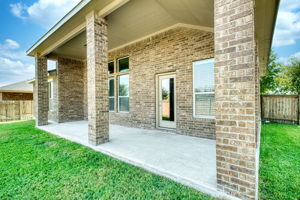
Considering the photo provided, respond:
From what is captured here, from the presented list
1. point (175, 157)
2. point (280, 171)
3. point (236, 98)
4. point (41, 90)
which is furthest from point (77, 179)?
point (41, 90)

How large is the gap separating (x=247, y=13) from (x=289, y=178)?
2644mm

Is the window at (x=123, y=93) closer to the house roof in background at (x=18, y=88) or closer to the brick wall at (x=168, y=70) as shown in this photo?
the brick wall at (x=168, y=70)

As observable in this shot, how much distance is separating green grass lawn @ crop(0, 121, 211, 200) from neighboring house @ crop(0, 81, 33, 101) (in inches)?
647

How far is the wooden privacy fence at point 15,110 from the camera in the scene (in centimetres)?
1159

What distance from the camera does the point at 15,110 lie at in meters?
12.1

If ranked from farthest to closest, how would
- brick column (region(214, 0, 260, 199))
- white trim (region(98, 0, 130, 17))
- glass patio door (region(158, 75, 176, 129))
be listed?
glass patio door (region(158, 75, 176, 129)), white trim (region(98, 0, 130, 17)), brick column (region(214, 0, 260, 199))

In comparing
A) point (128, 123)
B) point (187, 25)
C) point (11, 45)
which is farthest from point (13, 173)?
point (11, 45)

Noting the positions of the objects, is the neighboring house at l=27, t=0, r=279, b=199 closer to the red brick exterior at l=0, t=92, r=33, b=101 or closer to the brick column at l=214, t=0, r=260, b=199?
the brick column at l=214, t=0, r=260, b=199

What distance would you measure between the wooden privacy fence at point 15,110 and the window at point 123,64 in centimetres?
1040

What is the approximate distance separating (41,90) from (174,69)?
258 inches

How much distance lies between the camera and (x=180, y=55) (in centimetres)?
518

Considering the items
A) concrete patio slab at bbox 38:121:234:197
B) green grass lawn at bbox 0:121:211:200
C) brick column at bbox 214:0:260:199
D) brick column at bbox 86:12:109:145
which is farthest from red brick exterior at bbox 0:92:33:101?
brick column at bbox 214:0:260:199

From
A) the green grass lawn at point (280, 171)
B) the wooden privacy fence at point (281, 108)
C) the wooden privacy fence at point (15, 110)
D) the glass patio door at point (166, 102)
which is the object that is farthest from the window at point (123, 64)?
the wooden privacy fence at point (15, 110)

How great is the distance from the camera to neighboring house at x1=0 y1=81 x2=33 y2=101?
15.7m
